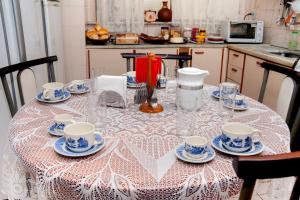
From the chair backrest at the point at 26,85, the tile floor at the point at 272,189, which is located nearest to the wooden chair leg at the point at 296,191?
the tile floor at the point at 272,189

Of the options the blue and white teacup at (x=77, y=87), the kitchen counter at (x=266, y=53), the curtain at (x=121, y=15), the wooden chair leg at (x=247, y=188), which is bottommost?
the blue and white teacup at (x=77, y=87)

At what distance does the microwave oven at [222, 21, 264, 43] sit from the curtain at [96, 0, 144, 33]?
3.55 feet

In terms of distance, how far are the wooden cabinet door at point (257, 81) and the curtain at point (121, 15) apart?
142 centimetres

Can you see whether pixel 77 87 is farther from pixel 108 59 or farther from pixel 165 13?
pixel 165 13

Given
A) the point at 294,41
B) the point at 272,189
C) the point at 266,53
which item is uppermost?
the point at 294,41

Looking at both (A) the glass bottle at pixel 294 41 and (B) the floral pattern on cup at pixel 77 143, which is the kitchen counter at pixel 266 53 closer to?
(A) the glass bottle at pixel 294 41

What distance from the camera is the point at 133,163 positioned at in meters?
0.89

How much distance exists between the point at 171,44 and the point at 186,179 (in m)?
2.72

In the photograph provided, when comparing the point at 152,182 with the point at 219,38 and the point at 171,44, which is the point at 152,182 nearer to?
the point at 171,44

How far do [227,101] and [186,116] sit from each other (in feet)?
1.06

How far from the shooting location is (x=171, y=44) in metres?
3.38

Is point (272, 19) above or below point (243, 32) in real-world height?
above

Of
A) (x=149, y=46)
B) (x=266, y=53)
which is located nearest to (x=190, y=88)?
(x=266, y=53)

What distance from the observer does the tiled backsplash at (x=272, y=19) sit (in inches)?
127
